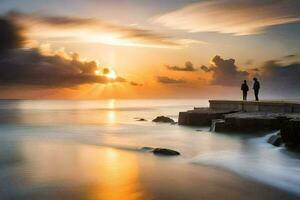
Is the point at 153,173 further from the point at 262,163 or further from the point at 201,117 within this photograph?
the point at 201,117

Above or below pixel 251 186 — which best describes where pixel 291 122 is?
above

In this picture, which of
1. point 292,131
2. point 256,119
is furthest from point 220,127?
point 292,131

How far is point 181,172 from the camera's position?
1350 centimetres

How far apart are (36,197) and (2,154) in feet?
32.3

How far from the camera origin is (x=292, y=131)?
53.9 ft

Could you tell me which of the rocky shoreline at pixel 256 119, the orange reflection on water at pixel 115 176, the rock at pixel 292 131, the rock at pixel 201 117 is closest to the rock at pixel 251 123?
the rocky shoreline at pixel 256 119

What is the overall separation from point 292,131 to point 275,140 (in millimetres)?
2791

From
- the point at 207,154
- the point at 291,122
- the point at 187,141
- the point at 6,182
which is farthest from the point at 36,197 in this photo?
the point at 187,141

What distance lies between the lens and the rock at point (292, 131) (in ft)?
53.5

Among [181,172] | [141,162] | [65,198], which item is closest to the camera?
[65,198]

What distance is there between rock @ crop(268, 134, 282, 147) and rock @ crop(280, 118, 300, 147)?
54.8 inches

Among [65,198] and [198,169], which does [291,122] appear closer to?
[198,169]

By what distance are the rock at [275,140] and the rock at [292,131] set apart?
1.39 meters

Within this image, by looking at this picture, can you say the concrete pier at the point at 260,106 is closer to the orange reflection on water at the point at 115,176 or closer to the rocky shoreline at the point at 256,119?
the rocky shoreline at the point at 256,119
